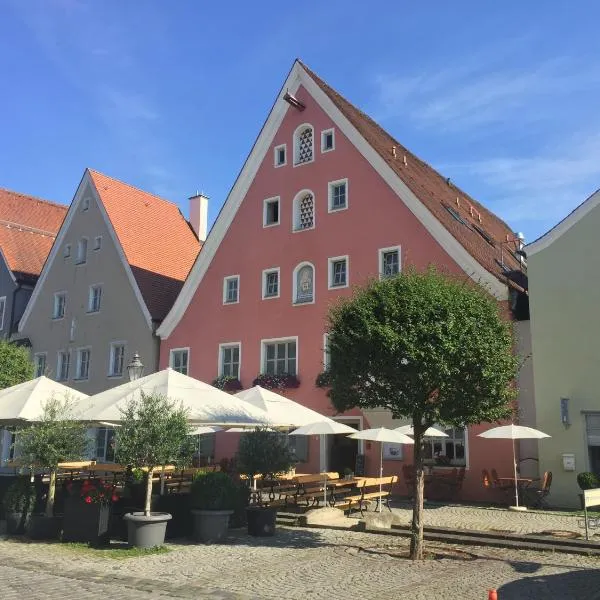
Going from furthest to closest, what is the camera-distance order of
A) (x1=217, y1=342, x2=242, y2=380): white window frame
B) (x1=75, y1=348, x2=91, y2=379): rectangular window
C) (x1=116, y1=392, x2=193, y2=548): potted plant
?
(x1=75, y1=348, x2=91, y2=379): rectangular window < (x1=217, y1=342, x2=242, y2=380): white window frame < (x1=116, y1=392, x2=193, y2=548): potted plant

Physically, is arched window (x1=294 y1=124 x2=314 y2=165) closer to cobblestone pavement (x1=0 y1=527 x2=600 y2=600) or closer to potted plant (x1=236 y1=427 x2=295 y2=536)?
potted plant (x1=236 y1=427 x2=295 y2=536)

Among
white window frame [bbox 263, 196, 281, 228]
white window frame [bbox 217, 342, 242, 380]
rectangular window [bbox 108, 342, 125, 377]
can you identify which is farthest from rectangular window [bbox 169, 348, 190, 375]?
white window frame [bbox 263, 196, 281, 228]

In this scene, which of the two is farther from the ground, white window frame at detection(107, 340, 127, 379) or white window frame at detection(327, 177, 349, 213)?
white window frame at detection(327, 177, 349, 213)

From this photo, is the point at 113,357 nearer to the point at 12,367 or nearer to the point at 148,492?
the point at 12,367

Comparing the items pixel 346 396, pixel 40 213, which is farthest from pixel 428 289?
pixel 40 213

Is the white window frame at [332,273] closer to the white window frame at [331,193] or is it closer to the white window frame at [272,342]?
the white window frame at [331,193]

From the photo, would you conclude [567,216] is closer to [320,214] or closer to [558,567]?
[320,214]

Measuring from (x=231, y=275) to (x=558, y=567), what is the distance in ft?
56.9

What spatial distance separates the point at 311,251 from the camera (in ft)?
76.9

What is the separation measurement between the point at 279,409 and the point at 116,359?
1413cm

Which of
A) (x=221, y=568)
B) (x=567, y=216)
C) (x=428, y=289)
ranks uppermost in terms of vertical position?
(x=567, y=216)

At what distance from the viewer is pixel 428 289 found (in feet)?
37.6

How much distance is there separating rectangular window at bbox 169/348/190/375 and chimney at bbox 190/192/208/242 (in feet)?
33.0

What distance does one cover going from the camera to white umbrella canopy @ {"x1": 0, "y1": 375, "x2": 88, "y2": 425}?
1377 cm
